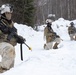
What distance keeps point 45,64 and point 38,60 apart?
1.00 ft

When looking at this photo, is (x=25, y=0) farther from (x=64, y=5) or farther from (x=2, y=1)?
(x=64, y=5)

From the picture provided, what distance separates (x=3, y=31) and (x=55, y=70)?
1.39 m

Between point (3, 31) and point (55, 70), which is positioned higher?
point (3, 31)

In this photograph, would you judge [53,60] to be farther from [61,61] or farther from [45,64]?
[45,64]

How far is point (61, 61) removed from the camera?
27.5 ft

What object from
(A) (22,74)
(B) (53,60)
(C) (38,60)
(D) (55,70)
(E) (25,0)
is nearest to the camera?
(A) (22,74)

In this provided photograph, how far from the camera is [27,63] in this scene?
285 inches

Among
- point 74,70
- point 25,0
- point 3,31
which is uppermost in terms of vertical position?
point 25,0

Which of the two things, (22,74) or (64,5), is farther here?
(64,5)

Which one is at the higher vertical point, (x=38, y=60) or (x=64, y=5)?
(x=64, y=5)

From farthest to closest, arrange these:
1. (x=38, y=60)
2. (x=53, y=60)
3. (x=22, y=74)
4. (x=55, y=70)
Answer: (x=53, y=60) → (x=38, y=60) → (x=55, y=70) → (x=22, y=74)

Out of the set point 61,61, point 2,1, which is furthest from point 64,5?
point 61,61

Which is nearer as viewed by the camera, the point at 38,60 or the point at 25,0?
the point at 38,60

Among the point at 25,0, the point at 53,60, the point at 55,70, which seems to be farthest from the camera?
the point at 25,0
